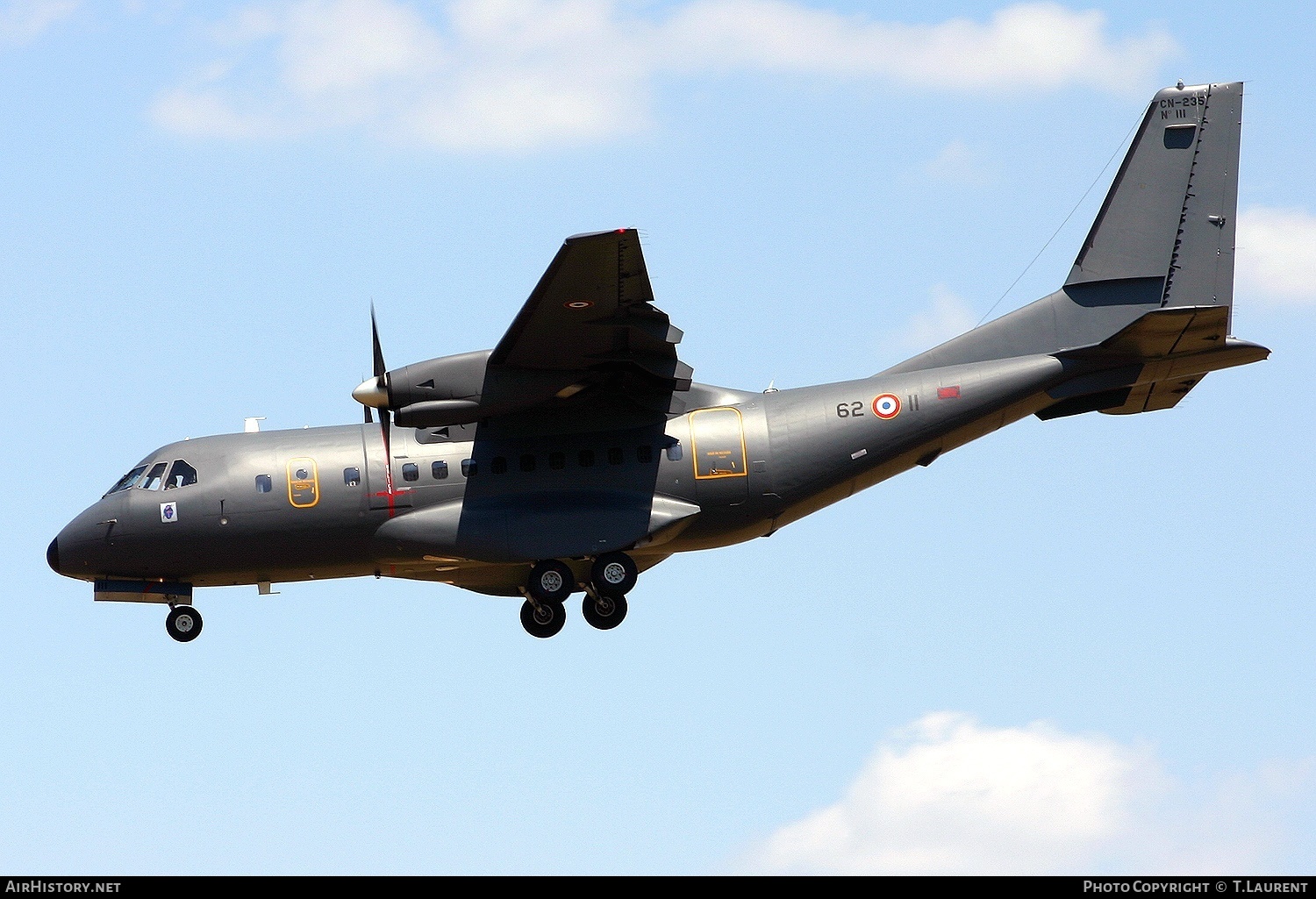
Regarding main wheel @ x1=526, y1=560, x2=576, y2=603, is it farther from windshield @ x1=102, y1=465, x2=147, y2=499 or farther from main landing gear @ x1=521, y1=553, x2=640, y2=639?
windshield @ x1=102, y1=465, x2=147, y2=499

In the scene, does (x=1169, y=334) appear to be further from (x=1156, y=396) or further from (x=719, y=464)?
(x=719, y=464)

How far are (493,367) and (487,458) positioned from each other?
182cm

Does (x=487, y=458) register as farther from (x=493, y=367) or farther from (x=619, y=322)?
(x=619, y=322)

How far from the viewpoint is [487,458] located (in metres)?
24.0

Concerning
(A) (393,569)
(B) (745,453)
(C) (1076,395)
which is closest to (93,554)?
(A) (393,569)

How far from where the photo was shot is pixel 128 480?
25.1 meters

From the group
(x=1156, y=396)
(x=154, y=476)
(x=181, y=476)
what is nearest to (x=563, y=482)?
(x=181, y=476)

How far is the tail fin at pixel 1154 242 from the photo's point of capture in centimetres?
2436

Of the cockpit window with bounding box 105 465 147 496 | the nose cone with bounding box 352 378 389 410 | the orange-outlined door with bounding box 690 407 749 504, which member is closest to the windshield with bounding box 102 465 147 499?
the cockpit window with bounding box 105 465 147 496

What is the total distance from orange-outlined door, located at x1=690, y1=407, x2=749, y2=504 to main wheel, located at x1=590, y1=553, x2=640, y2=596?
5.08 ft

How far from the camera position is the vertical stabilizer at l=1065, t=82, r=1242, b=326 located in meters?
24.4

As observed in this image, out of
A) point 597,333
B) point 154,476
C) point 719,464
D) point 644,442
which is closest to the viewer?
point 597,333

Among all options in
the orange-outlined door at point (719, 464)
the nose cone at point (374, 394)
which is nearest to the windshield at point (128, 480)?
the nose cone at point (374, 394)

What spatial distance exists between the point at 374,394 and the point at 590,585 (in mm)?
4567
